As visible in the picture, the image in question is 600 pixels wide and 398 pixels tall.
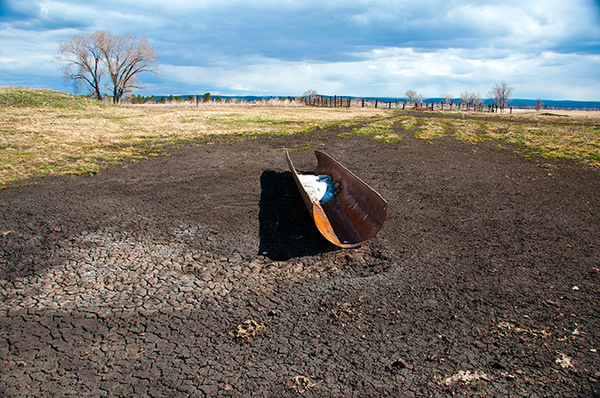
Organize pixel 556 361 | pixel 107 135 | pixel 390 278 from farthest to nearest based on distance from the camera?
pixel 107 135 → pixel 390 278 → pixel 556 361

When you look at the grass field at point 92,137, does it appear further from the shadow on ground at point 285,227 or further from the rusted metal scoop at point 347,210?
the rusted metal scoop at point 347,210

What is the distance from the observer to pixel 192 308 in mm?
3811

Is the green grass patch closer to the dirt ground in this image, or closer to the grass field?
the grass field

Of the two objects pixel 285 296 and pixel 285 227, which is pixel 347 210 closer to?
pixel 285 227

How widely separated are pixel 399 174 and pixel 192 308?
7182mm

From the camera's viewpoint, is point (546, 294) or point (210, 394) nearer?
point (210, 394)

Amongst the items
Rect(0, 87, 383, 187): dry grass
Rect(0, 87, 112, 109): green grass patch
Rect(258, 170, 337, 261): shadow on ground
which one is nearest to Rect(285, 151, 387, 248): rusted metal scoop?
Rect(258, 170, 337, 261): shadow on ground

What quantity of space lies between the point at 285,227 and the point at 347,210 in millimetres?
1364

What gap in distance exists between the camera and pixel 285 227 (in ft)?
19.7

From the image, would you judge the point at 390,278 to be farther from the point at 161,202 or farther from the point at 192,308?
the point at 161,202

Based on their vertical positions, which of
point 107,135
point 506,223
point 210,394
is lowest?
point 210,394

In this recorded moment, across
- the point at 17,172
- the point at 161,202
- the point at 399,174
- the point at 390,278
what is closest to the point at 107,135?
the point at 17,172

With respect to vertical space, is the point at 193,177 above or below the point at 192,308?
above

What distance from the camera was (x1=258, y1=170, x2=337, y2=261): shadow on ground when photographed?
5207 mm
